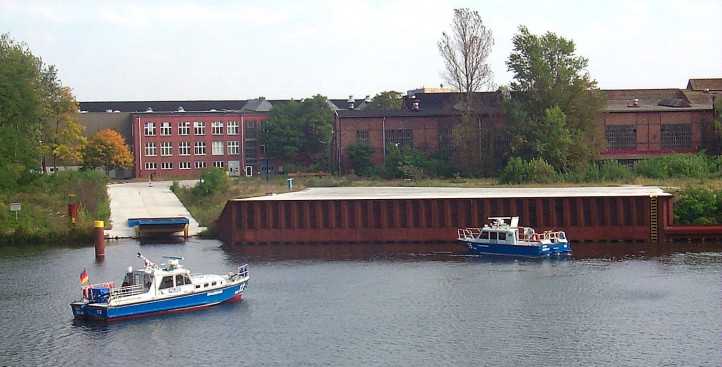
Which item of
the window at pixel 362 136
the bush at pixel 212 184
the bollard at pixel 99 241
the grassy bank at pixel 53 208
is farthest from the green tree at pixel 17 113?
the window at pixel 362 136

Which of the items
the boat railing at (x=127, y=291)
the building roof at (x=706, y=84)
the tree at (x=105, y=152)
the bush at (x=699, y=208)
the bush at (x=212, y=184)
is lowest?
the boat railing at (x=127, y=291)

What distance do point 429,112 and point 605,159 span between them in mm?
19869

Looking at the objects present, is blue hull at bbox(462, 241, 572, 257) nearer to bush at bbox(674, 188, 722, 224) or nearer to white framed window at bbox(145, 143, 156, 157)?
bush at bbox(674, 188, 722, 224)

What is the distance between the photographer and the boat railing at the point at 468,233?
2908 inches

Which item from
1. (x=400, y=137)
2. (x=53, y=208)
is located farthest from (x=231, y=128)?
(x=53, y=208)

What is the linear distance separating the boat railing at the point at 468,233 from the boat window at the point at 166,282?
2461cm

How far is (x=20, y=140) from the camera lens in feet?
329

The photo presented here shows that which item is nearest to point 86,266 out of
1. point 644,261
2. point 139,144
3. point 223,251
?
point 223,251

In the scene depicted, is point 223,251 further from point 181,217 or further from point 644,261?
point 644,261

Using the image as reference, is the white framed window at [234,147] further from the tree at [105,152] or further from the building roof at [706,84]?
the building roof at [706,84]

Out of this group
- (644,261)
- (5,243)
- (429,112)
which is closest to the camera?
(644,261)

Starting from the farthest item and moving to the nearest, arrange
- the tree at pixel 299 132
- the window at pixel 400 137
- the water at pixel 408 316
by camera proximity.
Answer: the tree at pixel 299 132
the window at pixel 400 137
the water at pixel 408 316

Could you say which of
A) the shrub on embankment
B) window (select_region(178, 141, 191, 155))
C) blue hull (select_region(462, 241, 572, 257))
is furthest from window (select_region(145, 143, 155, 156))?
blue hull (select_region(462, 241, 572, 257))

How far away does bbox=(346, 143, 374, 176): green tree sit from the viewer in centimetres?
11580
